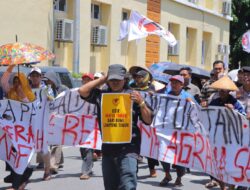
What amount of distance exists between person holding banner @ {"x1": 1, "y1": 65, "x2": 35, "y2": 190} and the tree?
30272 mm

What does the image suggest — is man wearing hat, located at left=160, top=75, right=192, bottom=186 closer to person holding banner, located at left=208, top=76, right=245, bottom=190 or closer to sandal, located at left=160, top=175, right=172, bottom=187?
sandal, located at left=160, top=175, right=172, bottom=187

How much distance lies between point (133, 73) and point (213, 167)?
2519mm

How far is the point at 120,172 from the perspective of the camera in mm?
6020

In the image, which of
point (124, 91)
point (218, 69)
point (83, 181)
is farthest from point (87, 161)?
point (124, 91)

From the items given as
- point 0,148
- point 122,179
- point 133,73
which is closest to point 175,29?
point 133,73

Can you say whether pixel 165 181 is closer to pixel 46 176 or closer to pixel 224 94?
pixel 46 176

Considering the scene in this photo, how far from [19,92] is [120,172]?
2866 millimetres

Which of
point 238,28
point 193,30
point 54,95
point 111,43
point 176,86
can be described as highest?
point 238,28

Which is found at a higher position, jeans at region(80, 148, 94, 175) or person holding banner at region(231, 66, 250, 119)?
person holding banner at region(231, 66, 250, 119)

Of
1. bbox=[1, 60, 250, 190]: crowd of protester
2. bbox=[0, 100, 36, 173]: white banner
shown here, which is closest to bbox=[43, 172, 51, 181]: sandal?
bbox=[1, 60, 250, 190]: crowd of protester

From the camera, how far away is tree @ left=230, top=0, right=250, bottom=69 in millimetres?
37938

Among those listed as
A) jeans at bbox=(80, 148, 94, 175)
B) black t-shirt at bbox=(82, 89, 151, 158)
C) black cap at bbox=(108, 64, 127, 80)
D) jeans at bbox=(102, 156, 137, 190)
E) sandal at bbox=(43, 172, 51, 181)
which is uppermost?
black cap at bbox=(108, 64, 127, 80)

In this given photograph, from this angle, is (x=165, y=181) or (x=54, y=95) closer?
(x=165, y=181)

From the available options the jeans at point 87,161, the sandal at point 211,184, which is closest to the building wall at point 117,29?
the jeans at point 87,161
